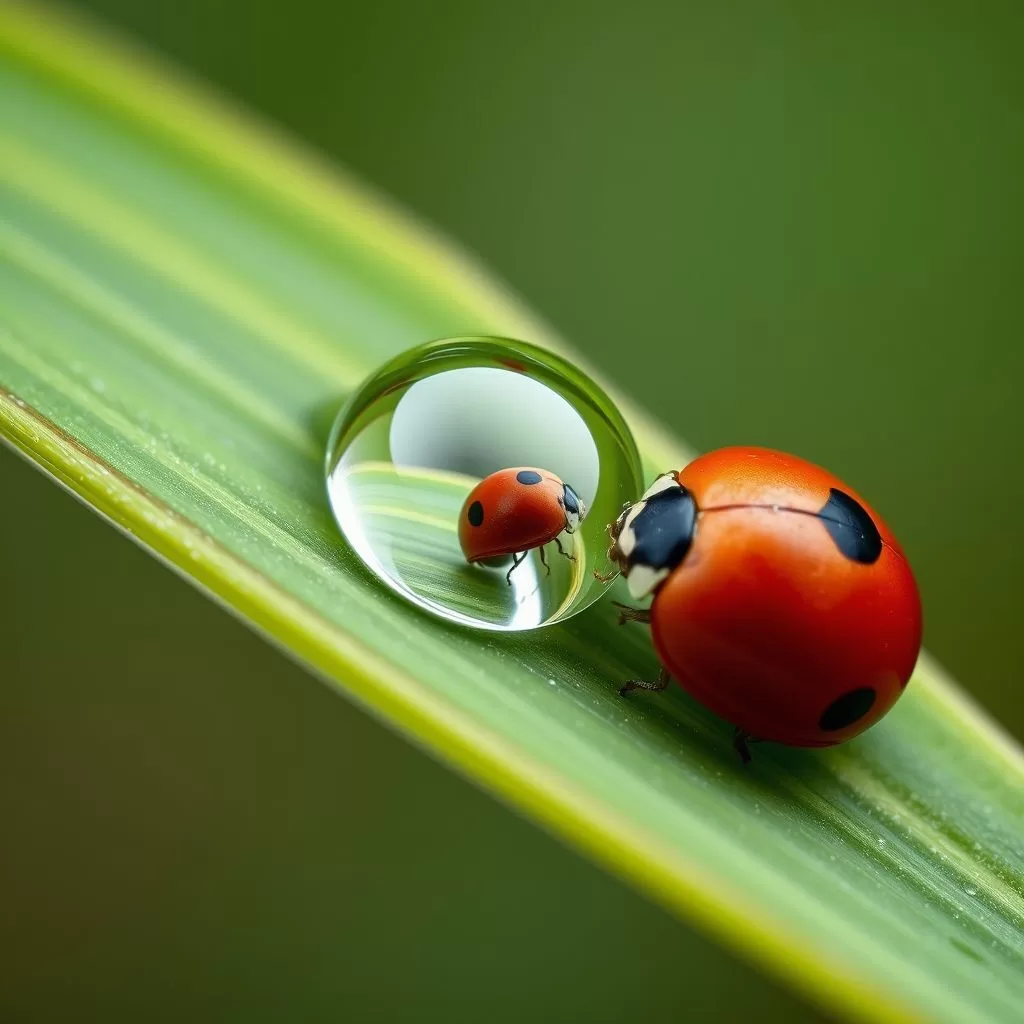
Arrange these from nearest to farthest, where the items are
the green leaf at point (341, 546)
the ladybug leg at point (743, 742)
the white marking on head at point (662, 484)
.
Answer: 1. the green leaf at point (341, 546)
2. the ladybug leg at point (743, 742)
3. the white marking on head at point (662, 484)

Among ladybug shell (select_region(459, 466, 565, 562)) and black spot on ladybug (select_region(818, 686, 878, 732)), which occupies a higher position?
black spot on ladybug (select_region(818, 686, 878, 732))

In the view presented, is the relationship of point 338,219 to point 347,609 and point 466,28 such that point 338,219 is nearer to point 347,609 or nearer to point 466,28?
point 347,609

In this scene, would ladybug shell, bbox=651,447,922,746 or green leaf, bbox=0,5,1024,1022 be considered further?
ladybug shell, bbox=651,447,922,746

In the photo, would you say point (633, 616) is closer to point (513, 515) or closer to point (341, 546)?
point (513, 515)

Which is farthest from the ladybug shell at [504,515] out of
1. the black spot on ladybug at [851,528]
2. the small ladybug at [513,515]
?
the black spot on ladybug at [851,528]

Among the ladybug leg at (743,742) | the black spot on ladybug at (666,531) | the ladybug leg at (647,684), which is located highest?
the black spot on ladybug at (666,531)

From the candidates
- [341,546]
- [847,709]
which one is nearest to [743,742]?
[847,709]

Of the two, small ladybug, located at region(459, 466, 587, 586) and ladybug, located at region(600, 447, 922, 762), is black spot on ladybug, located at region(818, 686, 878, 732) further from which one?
small ladybug, located at region(459, 466, 587, 586)

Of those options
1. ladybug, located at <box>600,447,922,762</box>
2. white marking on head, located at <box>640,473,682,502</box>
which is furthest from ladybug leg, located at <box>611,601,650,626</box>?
white marking on head, located at <box>640,473,682,502</box>

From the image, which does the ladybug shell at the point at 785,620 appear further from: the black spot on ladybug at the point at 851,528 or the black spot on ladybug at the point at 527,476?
the black spot on ladybug at the point at 527,476
